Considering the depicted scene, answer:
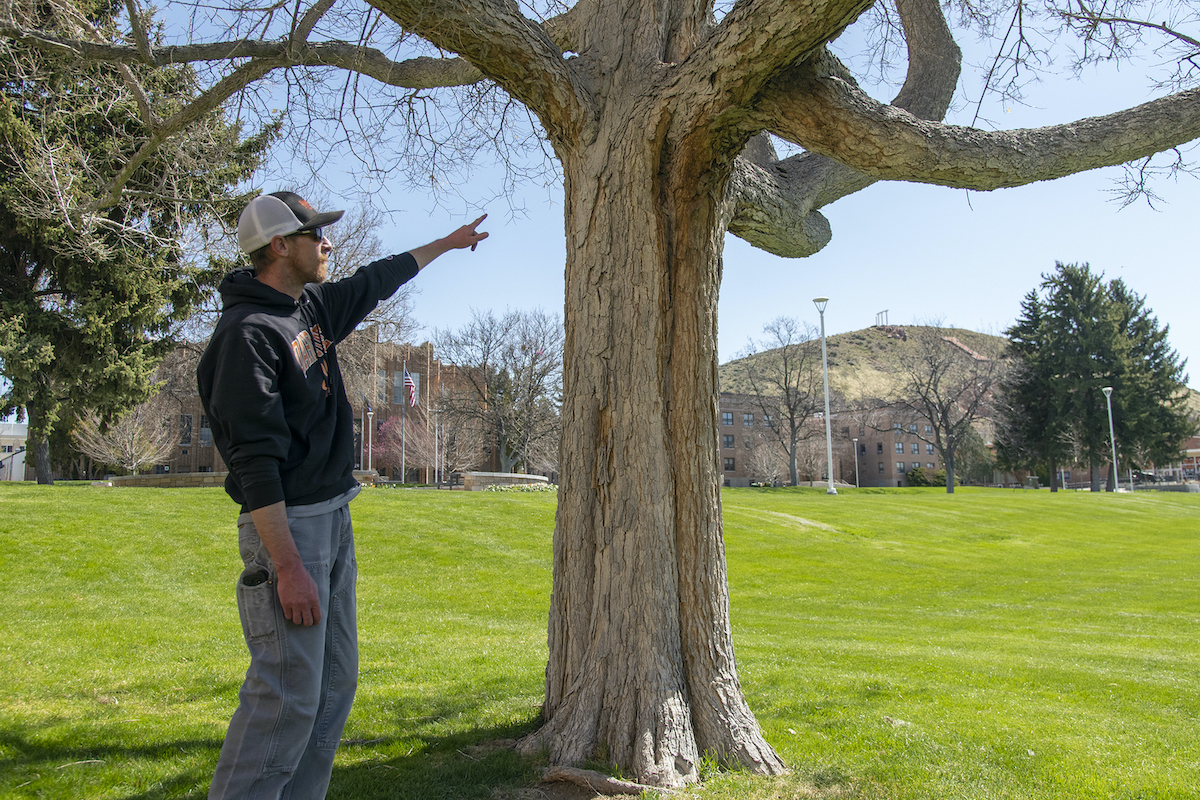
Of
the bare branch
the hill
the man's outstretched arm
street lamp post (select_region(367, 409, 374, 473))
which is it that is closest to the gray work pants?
the man's outstretched arm

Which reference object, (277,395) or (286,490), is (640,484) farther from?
(277,395)

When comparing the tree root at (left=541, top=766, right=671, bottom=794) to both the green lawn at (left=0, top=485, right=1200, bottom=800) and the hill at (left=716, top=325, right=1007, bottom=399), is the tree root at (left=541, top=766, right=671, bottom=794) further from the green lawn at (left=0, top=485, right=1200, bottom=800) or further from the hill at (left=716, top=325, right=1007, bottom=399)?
the hill at (left=716, top=325, right=1007, bottom=399)

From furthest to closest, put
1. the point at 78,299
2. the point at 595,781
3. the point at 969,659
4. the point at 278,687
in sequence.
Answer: the point at 78,299 < the point at 969,659 < the point at 595,781 < the point at 278,687

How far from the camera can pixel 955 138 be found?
394 centimetres

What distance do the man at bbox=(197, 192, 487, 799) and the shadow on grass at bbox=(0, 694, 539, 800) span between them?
0.99 metres

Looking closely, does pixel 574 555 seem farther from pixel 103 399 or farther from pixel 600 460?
pixel 103 399

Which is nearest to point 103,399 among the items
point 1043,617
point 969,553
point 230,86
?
point 230,86

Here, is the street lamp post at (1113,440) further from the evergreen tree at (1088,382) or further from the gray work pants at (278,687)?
the gray work pants at (278,687)

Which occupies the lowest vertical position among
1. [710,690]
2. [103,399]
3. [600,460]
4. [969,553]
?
[969,553]

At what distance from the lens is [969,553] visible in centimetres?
2103

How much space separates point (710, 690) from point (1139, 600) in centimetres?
1362

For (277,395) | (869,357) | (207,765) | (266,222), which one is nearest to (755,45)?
(266,222)

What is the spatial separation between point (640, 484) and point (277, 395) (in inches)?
78.0

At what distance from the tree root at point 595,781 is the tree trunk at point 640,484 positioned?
0.15 metres
